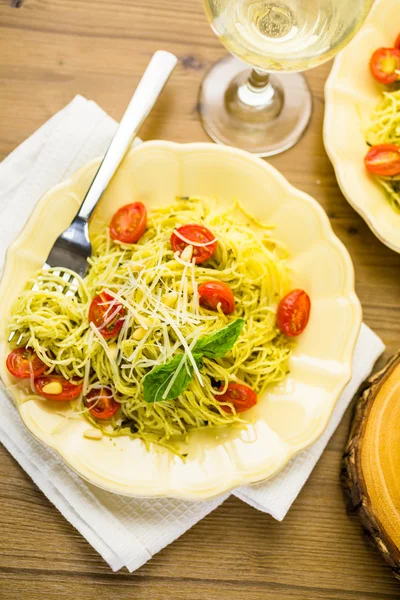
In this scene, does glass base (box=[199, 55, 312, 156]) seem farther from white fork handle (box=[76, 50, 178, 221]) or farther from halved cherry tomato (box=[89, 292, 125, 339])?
halved cherry tomato (box=[89, 292, 125, 339])

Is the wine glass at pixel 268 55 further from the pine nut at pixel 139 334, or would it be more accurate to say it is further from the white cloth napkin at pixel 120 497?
the pine nut at pixel 139 334

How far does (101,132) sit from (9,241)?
0.60 meters

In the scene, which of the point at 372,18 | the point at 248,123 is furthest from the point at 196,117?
the point at 372,18

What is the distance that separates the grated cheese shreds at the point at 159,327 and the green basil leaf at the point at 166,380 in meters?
0.01

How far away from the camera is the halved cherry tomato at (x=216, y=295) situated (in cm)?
224

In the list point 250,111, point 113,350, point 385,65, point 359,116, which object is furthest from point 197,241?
point 385,65

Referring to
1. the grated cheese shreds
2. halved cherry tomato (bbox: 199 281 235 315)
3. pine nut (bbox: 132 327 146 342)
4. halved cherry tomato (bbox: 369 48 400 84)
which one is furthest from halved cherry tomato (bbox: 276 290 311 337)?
halved cherry tomato (bbox: 369 48 400 84)

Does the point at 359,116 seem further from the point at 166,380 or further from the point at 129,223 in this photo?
the point at 166,380

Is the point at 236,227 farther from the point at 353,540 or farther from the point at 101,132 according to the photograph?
the point at 353,540

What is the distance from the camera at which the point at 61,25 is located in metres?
2.80

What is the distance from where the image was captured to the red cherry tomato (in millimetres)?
2512

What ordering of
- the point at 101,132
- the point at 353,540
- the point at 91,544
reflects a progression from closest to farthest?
the point at 91,544 < the point at 353,540 < the point at 101,132

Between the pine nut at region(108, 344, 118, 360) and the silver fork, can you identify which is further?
the silver fork

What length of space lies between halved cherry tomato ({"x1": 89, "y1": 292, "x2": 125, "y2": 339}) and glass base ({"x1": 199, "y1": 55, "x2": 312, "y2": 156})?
945mm
